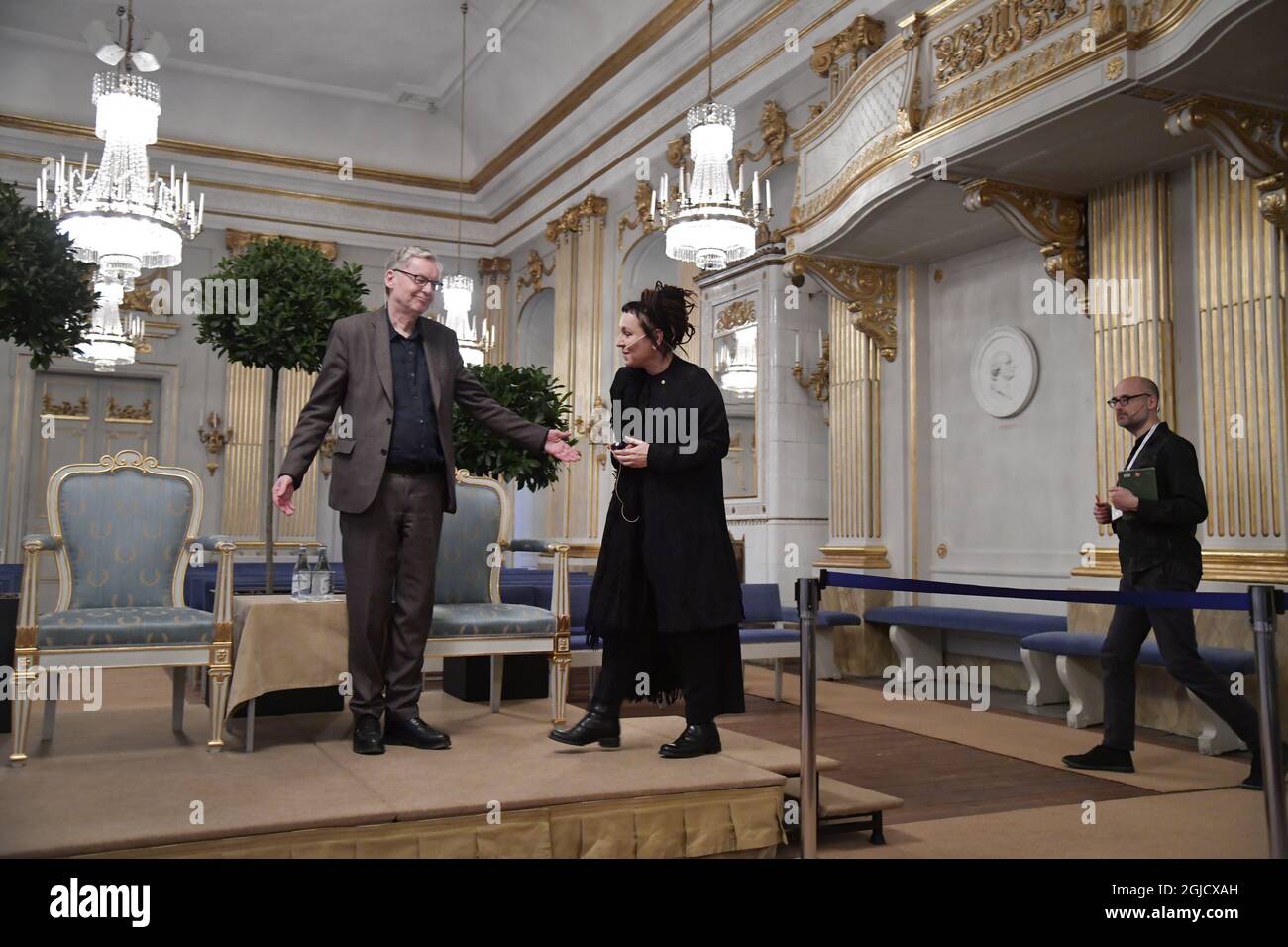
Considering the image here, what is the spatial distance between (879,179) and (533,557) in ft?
25.9

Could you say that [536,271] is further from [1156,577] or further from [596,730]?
[596,730]

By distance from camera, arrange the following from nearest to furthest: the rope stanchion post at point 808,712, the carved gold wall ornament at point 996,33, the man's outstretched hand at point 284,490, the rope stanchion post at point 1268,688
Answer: the rope stanchion post at point 1268,688
the rope stanchion post at point 808,712
the man's outstretched hand at point 284,490
the carved gold wall ornament at point 996,33

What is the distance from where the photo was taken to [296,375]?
12.9m

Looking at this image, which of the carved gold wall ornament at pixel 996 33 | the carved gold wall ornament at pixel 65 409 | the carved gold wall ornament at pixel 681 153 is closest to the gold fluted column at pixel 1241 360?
the carved gold wall ornament at pixel 996 33

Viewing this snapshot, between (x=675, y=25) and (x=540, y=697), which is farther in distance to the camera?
(x=675, y=25)

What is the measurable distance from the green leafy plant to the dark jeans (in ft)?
9.46

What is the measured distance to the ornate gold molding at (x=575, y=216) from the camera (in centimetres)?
1127

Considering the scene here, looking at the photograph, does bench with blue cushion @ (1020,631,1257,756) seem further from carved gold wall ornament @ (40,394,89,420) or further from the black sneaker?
carved gold wall ornament @ (40,394,89,420)

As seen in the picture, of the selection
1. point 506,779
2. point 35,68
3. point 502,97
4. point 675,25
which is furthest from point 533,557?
point 506,779

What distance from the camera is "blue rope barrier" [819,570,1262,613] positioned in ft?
8.63

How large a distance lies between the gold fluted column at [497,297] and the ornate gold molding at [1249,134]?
1009cm

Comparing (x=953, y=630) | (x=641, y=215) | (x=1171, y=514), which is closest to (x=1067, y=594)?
(x=1171, y=514)

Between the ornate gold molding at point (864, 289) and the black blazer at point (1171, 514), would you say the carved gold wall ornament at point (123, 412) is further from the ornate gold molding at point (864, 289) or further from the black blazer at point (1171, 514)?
the black blazer at point (1171, 514)
